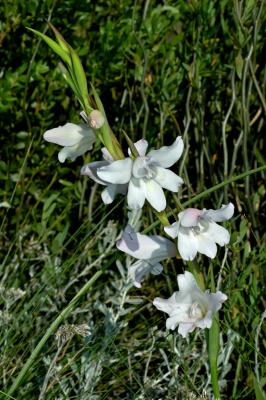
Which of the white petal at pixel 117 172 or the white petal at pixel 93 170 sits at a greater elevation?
the white petal at pixel 117 172

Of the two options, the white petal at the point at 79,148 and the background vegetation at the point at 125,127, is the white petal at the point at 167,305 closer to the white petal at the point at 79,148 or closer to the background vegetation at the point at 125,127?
the white petal at the point at 79,148

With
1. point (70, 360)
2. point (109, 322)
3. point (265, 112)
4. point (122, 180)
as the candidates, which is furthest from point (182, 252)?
point (265, 112)

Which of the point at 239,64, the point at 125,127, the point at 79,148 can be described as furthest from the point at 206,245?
the point at 125,127

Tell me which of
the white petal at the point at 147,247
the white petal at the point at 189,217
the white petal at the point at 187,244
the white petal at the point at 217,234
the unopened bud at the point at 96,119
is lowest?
the white petal at the point at 147,247

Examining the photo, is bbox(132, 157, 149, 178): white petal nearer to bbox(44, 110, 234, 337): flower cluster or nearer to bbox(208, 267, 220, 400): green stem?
bbox(44, 110, 234, 337): flower cluster

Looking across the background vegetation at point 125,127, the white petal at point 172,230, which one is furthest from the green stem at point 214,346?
the background vegetation at point 125,127

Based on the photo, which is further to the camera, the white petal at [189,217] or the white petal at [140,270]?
the white petal at [140,270]

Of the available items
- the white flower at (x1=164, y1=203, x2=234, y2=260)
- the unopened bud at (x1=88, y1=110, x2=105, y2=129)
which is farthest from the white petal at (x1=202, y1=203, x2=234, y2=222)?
the unopened bud at (x1=88, y1=110, x2=105, y2=129)
